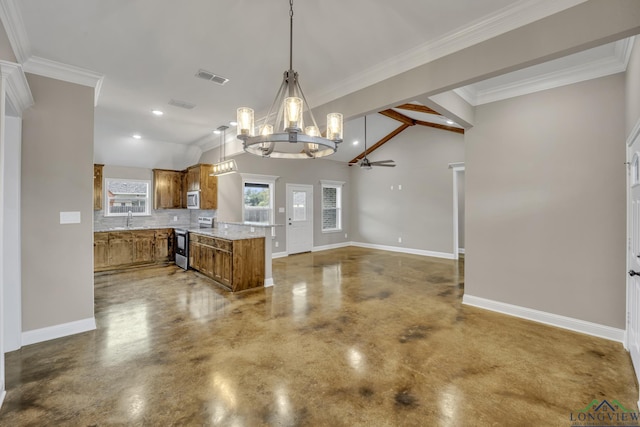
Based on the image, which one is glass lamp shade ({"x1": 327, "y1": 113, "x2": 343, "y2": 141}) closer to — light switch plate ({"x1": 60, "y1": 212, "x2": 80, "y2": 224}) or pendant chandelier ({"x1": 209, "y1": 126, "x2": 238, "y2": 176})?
light switch plate ({"x1": 60, "y1": 212, "x2": 80, "y2": 224})

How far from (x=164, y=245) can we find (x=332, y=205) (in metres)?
5.20

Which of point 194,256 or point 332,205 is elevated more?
point 332,205

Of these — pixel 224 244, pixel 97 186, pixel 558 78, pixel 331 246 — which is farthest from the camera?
pixel 331 246

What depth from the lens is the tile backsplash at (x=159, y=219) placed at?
21.5 ft

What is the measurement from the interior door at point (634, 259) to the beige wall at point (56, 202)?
5.50 meters

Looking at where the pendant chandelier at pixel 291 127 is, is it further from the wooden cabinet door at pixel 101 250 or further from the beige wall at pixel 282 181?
the wooden cabinet door at pixel 101 250

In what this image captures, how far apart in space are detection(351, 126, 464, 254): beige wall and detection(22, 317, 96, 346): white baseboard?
746cm

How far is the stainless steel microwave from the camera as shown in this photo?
6.75 m

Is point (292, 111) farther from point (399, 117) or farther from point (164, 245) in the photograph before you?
point (164, 245)

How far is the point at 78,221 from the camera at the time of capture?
3230mm

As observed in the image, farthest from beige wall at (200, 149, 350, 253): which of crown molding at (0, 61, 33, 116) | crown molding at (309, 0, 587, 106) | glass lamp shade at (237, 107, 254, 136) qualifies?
glass lamp shade at (237, 107, 254, 136)

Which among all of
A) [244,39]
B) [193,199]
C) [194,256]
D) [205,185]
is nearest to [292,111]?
[244,39]

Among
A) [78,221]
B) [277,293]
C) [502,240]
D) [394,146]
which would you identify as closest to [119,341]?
[78,221]

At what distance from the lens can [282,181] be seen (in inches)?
318
